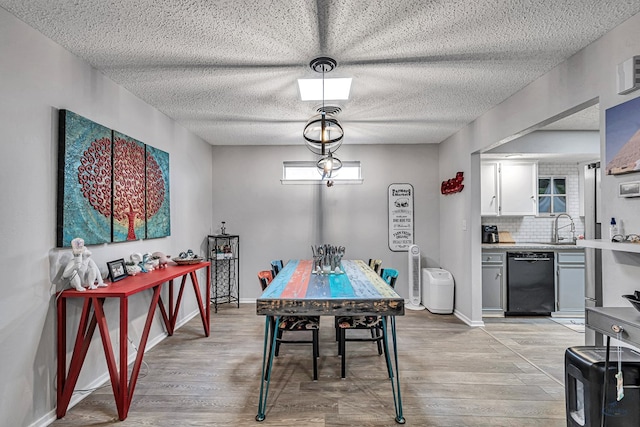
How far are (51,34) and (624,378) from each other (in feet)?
12.8

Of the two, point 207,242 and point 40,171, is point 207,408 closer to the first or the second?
point 40,171

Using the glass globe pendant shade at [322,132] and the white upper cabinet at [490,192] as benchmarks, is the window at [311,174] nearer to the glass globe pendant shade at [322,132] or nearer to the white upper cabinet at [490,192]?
the white upper cabinet at [490,192]

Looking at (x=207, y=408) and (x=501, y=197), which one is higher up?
(x=501, y=197)

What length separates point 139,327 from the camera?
10.4 ft

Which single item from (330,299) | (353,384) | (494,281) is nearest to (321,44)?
(330,299)

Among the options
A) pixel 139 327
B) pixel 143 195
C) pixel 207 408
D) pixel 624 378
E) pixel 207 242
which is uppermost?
pixel 143 195

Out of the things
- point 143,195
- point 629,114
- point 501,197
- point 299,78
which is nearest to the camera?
point 629,114

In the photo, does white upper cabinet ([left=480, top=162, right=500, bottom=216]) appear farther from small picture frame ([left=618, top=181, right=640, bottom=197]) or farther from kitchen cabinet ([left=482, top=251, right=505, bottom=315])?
small picture frame ([left=618, top=181, right=640, bottom=197])

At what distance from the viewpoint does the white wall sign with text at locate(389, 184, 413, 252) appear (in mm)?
5086

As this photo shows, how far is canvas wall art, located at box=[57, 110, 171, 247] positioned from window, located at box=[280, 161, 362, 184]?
204cm

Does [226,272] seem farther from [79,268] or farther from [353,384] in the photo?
[353,384]

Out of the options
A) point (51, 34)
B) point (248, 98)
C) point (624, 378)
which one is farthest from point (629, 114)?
point (51, 34)

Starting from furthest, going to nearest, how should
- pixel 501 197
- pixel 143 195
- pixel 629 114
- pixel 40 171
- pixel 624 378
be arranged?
pixel 501 197, pixel 143 195, pixel 40 171, pixel 629 114, pixel 624 378

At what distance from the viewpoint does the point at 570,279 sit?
4.27 meters
